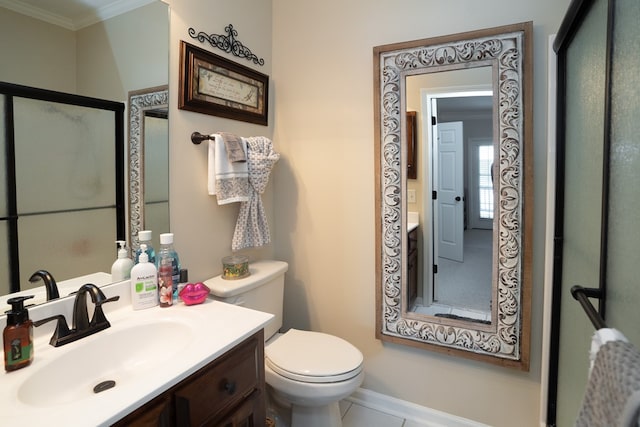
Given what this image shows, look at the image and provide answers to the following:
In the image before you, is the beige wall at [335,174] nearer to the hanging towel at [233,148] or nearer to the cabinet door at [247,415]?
the hanging towel at [233,148]

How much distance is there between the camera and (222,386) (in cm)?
99

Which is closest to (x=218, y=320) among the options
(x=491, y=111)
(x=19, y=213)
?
(x=19, y=213)

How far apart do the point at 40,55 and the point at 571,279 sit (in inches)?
72.1

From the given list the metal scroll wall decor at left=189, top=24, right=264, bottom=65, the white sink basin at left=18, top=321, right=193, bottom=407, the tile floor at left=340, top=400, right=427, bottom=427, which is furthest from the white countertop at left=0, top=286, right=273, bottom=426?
the metal scroll wall decor at left=189, top=24, right=264, bottom=65

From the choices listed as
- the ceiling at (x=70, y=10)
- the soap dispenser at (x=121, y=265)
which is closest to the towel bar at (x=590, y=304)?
the soap dispenser at (x=121, y=265)

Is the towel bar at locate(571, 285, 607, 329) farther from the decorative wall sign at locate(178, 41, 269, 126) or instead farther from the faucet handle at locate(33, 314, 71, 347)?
the decorative wall sign at locate(178, 41, 269, 126)

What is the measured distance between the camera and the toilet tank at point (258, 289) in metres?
1.50

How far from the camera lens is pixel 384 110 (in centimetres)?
169

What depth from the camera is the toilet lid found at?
55.1 inches

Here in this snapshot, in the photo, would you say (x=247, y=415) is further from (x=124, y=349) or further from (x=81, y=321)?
(x=81, y=321)

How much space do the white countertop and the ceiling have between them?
0.88m

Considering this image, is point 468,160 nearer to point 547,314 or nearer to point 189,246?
point 547,314

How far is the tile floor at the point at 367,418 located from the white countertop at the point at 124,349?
1.00m

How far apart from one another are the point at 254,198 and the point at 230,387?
0.93 metres
